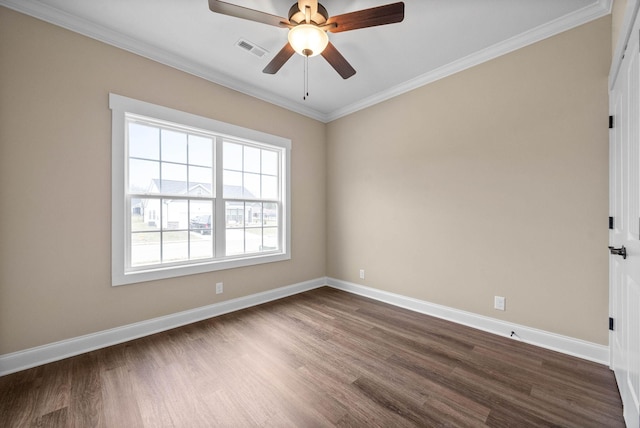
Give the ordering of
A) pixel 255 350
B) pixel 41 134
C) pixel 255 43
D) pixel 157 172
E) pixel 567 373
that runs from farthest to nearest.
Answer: pixel 157 172
pixel 255 43
pixel 255 350
pixel 41 134
pixel 567 373

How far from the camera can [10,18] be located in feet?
6.50

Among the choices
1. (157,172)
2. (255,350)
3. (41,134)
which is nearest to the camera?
(41,134)

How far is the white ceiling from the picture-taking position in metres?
2.06

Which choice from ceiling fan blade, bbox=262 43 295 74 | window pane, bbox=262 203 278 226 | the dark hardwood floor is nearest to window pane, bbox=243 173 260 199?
window pane, bbox=262 203 278 226

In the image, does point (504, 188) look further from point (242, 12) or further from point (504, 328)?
point (242, 12)

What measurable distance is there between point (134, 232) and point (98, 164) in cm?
70

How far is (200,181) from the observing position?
305 cm

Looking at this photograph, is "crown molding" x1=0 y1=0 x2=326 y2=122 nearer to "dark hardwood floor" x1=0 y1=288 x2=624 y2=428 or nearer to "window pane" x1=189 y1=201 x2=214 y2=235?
"window pane" x1=189 y1=201 x2=214 y2=235

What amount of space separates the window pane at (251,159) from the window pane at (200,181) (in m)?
0.51

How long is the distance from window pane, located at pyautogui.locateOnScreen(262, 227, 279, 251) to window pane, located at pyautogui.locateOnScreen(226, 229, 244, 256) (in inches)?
13.7

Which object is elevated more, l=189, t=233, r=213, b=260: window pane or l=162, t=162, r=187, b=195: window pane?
l=162, t=162, r=187, b=195: window pane

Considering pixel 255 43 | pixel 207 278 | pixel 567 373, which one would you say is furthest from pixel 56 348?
pixel 567 373

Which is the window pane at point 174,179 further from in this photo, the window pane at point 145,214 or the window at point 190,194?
the window pane at point 145,214

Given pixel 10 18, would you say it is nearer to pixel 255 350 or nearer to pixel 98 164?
pixel 98 164
